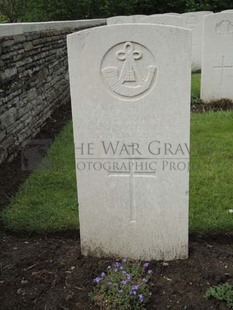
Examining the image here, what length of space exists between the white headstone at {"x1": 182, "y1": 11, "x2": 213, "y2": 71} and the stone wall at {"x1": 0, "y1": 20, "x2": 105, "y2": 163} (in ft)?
14.0

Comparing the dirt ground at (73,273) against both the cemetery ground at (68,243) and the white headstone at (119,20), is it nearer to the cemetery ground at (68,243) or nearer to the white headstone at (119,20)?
the cemetery ground at (68,243)

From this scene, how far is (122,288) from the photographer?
2523 millimetres

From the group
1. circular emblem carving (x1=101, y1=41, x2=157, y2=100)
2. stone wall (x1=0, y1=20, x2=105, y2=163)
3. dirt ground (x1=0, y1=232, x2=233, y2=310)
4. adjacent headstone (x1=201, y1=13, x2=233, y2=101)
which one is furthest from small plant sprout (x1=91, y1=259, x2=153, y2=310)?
adjacent headstone (x1=201, y1=13, x2=233, y2=101)

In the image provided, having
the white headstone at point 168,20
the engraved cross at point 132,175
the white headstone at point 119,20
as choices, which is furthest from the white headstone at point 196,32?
the engraved cross at point 132,175

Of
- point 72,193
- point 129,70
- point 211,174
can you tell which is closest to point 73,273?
point 72,193

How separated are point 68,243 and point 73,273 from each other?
43 cm

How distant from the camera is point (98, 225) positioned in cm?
296

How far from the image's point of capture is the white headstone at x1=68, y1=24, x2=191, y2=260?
2535 mm

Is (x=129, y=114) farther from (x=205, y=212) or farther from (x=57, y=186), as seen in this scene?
(x=57, y=186)

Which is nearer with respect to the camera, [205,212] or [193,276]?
[193,276]

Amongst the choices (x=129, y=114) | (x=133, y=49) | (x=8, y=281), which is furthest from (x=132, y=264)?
(x=133, y=49)

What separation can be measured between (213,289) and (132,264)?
0.56 m

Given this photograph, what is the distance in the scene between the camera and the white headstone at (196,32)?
10.6 metres

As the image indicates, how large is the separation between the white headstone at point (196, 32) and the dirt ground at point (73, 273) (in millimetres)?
8257
